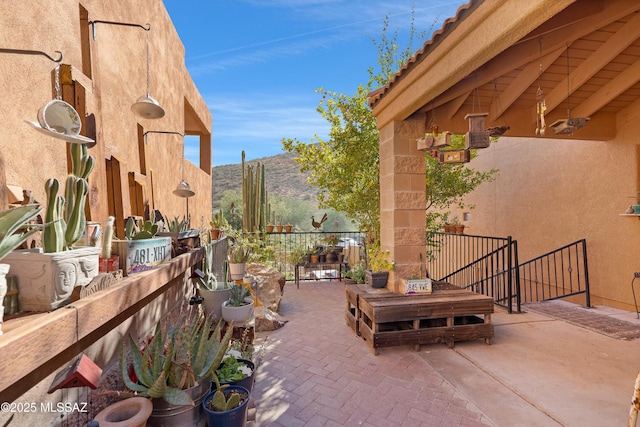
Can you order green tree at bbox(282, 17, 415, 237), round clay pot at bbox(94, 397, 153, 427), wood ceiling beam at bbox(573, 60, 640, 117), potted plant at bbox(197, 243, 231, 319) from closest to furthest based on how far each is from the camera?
round clay pot at bbox(94, 397, 153, 427) → potted plant at bbox(197, 243, 231, 319) → wood ceiling beam at bbox(573, 60, 640, 117) → green tree at bbox(282, 17, 415, 237)

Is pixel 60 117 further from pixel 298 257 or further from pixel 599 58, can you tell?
pixel 298 257

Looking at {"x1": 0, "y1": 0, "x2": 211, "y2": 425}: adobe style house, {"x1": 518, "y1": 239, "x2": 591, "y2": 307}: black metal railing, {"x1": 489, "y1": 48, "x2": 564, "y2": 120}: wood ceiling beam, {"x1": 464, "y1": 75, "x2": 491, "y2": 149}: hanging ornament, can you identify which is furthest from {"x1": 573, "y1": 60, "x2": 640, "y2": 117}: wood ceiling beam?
{"x1": 0, "y1": 0, "x2": 211, "y2": 425}: adobe style house

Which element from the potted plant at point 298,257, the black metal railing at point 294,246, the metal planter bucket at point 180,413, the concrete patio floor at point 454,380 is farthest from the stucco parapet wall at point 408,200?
the potted plant at point 298,257

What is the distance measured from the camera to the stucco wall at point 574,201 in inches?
194

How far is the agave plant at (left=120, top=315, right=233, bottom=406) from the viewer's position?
4.90 feet

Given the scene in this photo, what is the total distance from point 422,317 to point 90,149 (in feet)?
11.4

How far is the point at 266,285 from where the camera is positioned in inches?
190

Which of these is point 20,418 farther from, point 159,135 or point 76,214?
point 159,135

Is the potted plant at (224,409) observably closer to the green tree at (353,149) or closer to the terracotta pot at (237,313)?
the terracotta pot at (237,313)

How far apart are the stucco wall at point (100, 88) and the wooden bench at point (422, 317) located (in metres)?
2.79

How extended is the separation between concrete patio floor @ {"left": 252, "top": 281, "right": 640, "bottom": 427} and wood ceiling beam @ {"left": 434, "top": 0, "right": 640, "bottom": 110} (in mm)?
2989

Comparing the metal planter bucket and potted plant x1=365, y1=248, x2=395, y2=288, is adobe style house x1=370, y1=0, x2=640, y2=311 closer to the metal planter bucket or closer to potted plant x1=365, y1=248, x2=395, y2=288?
potted plant x1=365, y1=248, x2=395, y2=288

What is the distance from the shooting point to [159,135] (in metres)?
4.02

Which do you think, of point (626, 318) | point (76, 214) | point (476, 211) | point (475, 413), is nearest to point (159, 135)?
point (76, 214)
